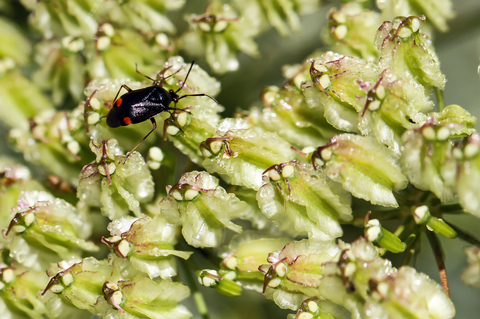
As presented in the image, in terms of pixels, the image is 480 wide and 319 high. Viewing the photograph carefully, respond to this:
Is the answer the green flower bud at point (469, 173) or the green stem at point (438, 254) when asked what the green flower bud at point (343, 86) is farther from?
the green stem at point (438, 254)

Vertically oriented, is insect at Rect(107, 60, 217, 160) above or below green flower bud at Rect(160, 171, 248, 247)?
above

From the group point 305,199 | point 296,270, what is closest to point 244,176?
point 305,199

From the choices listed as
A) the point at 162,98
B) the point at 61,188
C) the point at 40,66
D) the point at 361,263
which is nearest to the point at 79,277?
the point at 61,188

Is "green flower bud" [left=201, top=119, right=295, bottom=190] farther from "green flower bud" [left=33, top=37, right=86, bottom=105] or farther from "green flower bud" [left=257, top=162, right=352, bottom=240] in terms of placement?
"green flower bud" [left=33, top=37, right=86, bottom=105]

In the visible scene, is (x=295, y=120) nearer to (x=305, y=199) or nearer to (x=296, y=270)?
(x=305, y=199)

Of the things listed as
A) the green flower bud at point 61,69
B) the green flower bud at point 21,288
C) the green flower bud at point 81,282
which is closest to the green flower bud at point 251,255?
the green flower bud at point 81,282

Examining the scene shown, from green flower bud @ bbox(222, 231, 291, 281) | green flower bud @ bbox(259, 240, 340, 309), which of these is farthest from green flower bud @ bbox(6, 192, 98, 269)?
green flower bud @ bbox(259, 240, 340, 309)

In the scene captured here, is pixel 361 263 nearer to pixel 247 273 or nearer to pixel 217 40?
pixel 247 273
